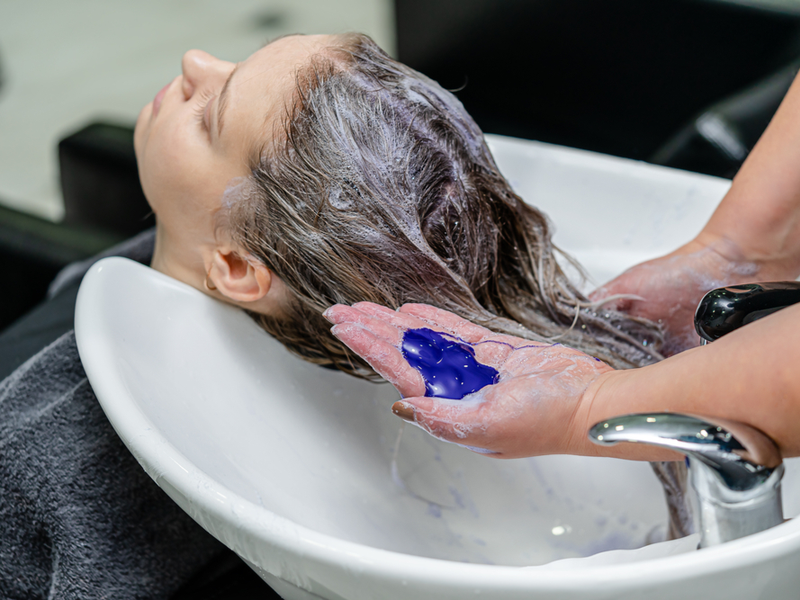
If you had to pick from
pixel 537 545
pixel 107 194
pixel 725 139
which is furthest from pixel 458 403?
pixel 107 194

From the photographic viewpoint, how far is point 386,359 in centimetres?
63

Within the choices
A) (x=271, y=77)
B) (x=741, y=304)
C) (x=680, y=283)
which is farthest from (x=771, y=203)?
(x=271, y=77)

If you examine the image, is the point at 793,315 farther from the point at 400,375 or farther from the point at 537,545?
the point at 537,545

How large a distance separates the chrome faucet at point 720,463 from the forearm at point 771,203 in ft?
1.42

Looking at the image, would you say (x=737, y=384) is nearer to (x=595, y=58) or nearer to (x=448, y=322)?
(x=448, y=322)

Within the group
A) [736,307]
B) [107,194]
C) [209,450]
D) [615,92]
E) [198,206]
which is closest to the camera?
[736,307]

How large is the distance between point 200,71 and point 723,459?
28.8 inches

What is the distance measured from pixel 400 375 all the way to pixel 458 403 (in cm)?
6

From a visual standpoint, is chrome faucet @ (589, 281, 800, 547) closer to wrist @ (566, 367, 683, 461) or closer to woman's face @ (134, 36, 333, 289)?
wrist @ (566, 367, 683, 461)

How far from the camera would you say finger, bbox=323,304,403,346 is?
25.4 inches

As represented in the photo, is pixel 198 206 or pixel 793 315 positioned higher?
pixel 793 315

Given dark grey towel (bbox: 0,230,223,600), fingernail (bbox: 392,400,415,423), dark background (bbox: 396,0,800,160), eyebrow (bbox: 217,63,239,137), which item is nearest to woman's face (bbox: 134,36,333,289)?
eyebrow (bbox: 217,63,239,137)

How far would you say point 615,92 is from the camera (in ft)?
5.32

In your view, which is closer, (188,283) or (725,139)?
(188,283)
